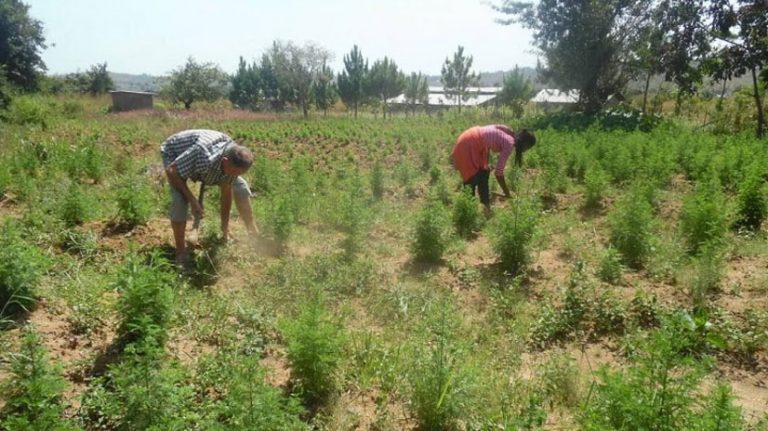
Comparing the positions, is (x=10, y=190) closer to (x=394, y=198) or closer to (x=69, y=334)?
(x=69, y=334)

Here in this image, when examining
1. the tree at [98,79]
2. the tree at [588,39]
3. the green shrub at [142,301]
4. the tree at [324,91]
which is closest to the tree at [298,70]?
the tree at [324,91]

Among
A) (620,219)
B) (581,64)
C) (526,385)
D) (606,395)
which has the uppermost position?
(581,64)

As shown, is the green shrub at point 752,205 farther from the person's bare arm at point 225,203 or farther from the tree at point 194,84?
the tree at point 194,84

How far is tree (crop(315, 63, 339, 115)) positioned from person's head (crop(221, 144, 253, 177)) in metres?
40.5

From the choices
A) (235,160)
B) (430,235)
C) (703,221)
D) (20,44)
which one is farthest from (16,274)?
(20,44)

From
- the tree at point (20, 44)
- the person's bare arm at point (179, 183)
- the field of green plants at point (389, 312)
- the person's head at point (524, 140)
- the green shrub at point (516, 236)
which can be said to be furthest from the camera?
the tree at point (20, 44)

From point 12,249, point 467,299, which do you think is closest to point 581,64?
point 467,299

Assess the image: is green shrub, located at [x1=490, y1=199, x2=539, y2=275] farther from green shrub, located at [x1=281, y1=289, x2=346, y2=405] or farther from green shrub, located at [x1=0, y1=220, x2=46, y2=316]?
green shrub, located at [x1=0, y1=220, x2=46, y2=316]

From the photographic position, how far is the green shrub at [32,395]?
2309 mm

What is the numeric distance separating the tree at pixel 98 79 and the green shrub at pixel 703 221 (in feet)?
153

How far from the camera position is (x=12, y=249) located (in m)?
3.43

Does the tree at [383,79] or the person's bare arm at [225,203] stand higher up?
the tree at [383,79]

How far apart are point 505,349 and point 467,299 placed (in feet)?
3.01

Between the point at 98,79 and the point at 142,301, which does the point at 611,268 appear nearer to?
the point at 142,301
